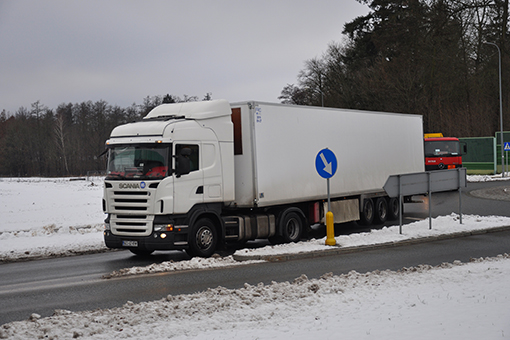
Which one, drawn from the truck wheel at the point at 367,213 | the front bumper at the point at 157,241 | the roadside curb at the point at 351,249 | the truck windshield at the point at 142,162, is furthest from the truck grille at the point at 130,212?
the truck wheel at the point at 367,213

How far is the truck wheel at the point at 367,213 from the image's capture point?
18031mm

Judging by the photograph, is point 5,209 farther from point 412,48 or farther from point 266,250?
point 412,48

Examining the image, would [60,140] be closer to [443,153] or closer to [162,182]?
[443,153]

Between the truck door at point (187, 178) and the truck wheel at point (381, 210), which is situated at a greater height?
the truck door at point (187, 178)

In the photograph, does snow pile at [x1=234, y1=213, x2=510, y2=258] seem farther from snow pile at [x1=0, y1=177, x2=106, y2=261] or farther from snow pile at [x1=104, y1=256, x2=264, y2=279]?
snow pile at [x1=0, y1=177, x2=106, y2=261]

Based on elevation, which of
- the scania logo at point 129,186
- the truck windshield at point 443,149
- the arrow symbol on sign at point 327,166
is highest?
the truck windshield at point 443,149

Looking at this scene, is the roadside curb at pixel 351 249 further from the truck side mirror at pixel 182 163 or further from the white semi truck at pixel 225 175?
the truck side mirror at pixel 182 163

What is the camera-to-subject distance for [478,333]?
19.6ft

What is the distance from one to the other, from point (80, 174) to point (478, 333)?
10524 centimetres

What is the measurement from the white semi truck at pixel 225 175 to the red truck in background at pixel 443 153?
18785 millimetres

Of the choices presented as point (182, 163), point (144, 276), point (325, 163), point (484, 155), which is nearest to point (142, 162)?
point (182, 163)

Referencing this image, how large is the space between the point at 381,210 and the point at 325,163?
634 cm

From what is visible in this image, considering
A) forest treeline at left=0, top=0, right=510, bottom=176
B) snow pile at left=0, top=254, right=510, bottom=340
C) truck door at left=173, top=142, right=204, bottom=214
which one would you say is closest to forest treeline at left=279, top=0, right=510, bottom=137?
forest treeline at left=0, top=0, right=510, bottom=176

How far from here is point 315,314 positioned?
23.2 ft
